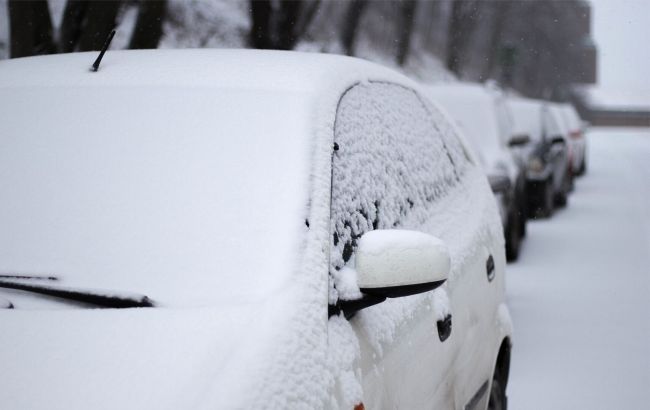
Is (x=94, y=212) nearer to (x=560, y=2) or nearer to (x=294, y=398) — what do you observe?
(x=294, y=398)

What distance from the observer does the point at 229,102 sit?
263 cm

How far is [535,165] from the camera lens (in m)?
12.5

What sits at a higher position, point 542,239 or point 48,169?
point 48,169

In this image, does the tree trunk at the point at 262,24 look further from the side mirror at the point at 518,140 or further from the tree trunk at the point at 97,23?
the side mirror at the point at 518,140

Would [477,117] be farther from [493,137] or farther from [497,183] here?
[497,183]

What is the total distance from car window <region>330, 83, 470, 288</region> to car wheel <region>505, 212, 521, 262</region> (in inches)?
224

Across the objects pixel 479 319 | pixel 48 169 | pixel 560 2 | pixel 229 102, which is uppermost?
pixel 229 102

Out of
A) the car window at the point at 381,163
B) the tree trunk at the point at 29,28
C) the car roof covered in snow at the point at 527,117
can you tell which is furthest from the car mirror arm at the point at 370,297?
the car roof covered in snow at the point at 527,117

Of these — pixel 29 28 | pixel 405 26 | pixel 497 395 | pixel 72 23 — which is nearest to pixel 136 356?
pixel 497 395

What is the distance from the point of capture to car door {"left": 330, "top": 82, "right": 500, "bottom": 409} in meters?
2.32

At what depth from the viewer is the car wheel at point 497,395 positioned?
371 cm

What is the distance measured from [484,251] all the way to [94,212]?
1811 millimetres

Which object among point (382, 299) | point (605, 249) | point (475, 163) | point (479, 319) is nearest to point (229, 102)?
point (382, 299)

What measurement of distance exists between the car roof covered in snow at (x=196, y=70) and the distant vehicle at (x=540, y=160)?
25.6 feet
